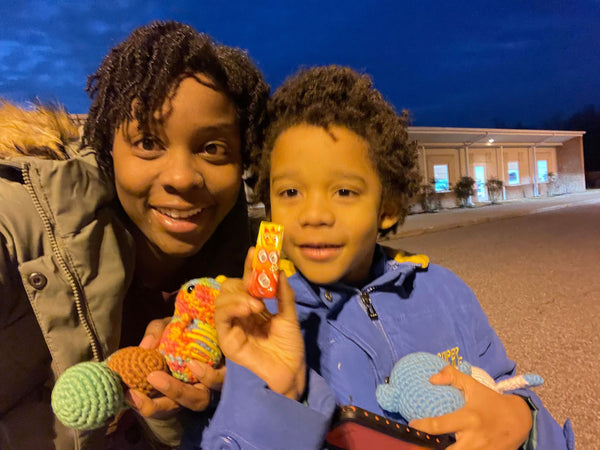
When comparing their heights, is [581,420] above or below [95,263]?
below

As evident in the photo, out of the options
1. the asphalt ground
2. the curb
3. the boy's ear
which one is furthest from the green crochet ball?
the curb

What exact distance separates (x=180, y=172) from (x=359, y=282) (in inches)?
29.6

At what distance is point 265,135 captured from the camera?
70.2 inches

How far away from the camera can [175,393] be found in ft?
4.13

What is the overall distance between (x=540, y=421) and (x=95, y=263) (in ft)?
5.02

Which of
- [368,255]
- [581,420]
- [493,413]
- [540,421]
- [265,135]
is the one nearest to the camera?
[493,413]

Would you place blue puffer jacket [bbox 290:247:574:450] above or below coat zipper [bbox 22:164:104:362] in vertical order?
below

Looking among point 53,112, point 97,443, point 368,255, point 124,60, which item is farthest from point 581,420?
point 53,112

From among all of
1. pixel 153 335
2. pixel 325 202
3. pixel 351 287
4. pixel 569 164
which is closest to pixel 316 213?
pixel 325 202

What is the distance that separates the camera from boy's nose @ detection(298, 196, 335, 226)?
1432 mm

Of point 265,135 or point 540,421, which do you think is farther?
point 265,135

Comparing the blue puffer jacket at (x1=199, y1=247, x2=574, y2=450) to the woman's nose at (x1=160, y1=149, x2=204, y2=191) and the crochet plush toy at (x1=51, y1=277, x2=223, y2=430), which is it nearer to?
the crochet plush toy at (x1=51, y1=277, x2=223, y2=430)

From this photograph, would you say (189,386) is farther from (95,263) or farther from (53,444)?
(53,444)

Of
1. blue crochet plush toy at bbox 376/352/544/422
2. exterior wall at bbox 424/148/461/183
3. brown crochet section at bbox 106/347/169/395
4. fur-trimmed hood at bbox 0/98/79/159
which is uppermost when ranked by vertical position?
exterior wall at bbox 424/148/461/183
